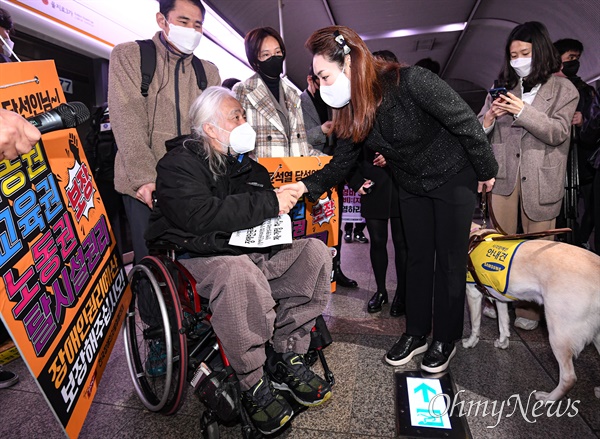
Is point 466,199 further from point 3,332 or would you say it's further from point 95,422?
point 3,332

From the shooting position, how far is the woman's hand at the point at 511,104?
219 cm

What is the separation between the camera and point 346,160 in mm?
2182

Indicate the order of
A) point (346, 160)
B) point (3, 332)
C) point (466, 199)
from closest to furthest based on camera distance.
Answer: point (466, 199)
point (346, 160)
point (3, 332)

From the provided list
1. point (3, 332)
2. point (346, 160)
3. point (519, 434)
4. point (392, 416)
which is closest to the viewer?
point (519, 434)

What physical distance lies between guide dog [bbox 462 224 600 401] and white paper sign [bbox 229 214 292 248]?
1.21m

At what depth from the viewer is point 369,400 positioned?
74.0 inches

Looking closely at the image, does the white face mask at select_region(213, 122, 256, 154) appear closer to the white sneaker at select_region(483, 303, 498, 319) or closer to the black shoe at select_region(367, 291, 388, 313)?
the black shoe at select_region(367, 291, 388, 313)

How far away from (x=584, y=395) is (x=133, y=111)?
2694 millimetres

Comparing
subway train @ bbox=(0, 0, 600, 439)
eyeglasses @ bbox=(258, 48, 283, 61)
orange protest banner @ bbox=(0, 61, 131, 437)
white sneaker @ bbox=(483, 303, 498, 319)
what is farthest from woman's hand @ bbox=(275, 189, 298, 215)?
white sneaker @ bbox=(483, 303, 498, 319)

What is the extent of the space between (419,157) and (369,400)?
126 cm

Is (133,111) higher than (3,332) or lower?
higher

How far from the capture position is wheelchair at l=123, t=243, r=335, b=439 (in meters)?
1.52

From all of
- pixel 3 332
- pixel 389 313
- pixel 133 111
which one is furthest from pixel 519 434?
pixel 3 332

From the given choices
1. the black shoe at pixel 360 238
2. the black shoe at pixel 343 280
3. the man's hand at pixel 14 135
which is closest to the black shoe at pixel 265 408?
the man's hand at pixel 14 135
